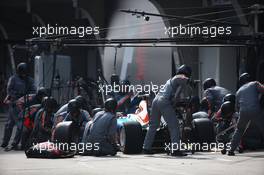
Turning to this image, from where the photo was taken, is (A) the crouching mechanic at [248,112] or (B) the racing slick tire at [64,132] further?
(B) the racing slick tire at [64,132]

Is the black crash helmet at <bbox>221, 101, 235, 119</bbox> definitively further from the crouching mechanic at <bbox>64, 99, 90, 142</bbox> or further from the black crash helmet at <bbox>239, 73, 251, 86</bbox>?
the crouching mechanic at <bbox>64, 99, 90, 142</bbox>

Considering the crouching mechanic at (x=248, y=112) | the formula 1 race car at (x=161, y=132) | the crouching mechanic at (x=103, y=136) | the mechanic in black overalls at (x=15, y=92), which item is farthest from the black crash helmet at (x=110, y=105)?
the mechanic in black overalls at (x=15, y=92)

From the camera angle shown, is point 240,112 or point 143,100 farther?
point 143,100

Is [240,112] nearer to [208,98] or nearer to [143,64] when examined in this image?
[208,98]

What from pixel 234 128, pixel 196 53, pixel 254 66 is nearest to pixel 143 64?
pixel 196 53

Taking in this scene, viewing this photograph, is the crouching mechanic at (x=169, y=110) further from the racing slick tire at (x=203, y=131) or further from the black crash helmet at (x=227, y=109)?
the black crash helmet at (x=227, y=109)

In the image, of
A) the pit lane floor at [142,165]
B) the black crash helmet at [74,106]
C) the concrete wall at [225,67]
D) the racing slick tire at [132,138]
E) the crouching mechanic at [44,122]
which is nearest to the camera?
the pit lane floor at [142,165]

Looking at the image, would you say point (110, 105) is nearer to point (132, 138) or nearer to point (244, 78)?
point (132, 138)

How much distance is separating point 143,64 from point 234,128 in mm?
10047

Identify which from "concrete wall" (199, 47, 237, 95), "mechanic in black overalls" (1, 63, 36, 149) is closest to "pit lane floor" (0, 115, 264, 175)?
"mechanic in black overalls" (1, 63, 36, 149)

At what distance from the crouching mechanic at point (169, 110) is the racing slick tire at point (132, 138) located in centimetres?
35

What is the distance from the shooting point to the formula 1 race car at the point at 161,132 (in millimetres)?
15852

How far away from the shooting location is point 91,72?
35.0 meters

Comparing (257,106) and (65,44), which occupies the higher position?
(65,44)
